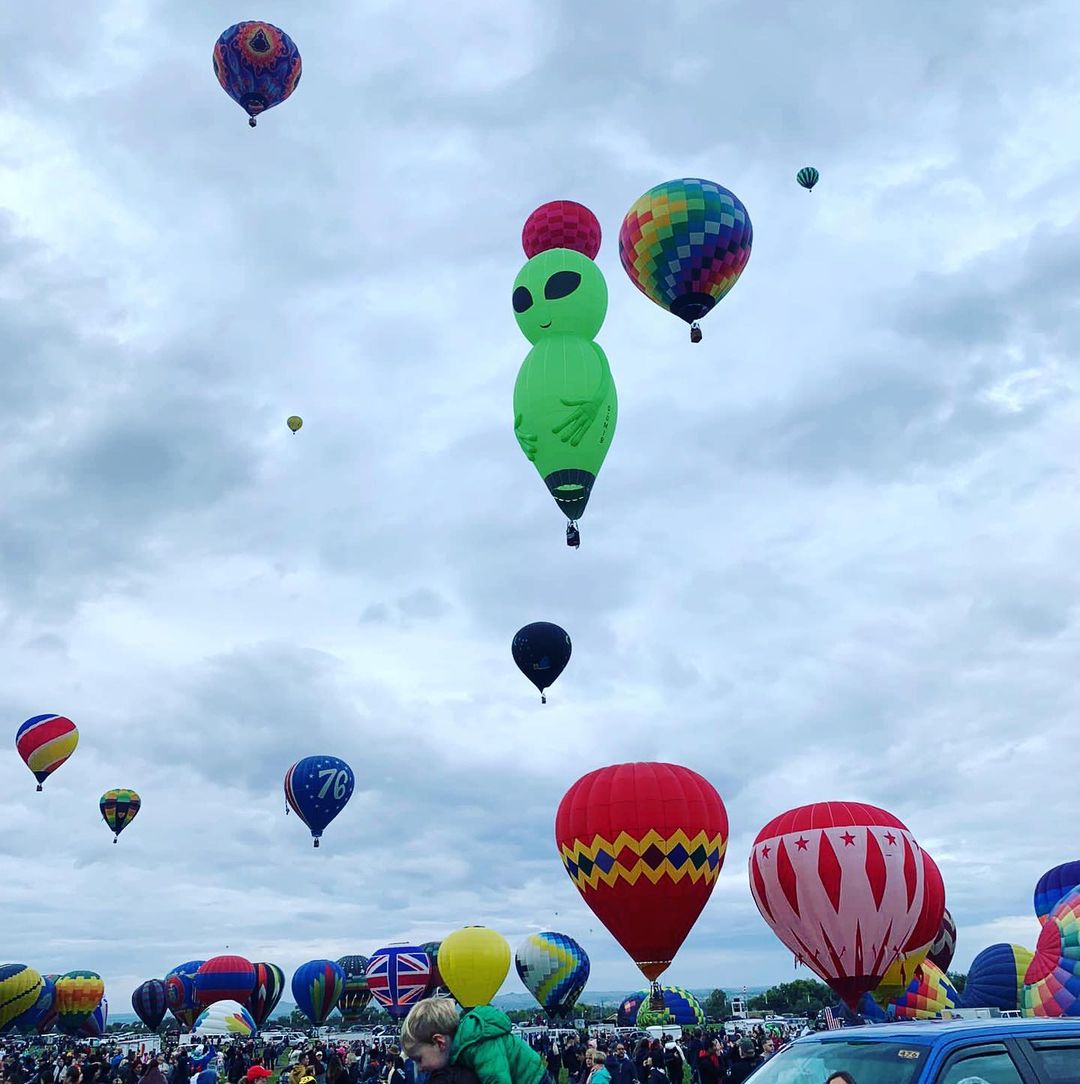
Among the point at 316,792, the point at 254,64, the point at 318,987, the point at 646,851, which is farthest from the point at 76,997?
the point at 254,64

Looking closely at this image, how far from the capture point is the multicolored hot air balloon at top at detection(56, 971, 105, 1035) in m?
50.3

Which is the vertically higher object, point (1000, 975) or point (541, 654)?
point (541, 654)

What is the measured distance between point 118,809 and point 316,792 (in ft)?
48.0

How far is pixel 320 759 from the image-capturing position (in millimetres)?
40781

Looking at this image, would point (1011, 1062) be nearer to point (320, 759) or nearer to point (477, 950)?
point (477, 950)

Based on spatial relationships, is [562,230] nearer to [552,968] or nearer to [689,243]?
[689,243]

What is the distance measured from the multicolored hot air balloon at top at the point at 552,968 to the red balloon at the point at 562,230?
86.2 ft

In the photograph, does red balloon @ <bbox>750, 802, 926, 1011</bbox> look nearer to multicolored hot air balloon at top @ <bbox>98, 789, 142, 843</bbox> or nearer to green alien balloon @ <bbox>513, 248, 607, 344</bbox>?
green alien balloon @ <bbox>513, 248, 607, 344</bbox>

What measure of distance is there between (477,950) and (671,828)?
1321cm

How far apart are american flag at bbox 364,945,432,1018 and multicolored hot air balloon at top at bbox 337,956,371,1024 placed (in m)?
8.87

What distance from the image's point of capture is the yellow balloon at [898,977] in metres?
21.2

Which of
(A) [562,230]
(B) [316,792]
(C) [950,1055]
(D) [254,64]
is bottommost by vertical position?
(C) [950,1055]

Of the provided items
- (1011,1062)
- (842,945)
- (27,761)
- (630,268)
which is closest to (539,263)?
(630,268)

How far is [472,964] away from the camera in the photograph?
34062mm
